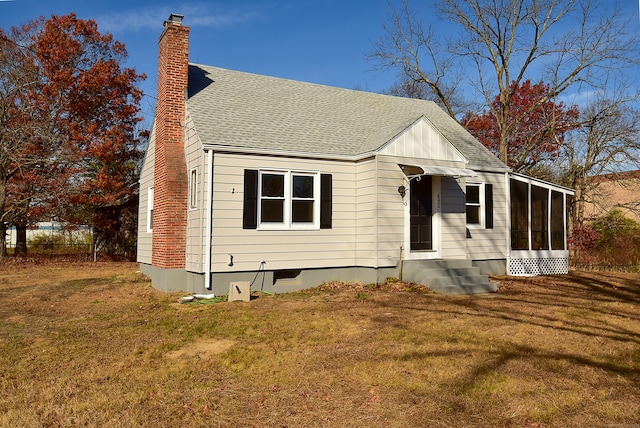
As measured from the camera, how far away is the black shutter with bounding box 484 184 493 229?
14.5 meters

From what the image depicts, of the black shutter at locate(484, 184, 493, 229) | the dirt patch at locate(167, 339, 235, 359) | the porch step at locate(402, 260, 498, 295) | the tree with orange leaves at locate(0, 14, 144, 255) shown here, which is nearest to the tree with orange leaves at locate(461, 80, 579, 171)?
the black shutter at locate(484, 184, 493, 229)

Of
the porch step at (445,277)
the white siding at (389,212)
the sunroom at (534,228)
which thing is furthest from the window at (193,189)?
the sunroom at (534,228)

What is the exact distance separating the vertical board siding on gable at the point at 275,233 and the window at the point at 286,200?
0.47 feet

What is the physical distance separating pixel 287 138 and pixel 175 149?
2887 mm

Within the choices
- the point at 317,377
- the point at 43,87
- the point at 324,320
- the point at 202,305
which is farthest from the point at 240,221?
the point at 43,87

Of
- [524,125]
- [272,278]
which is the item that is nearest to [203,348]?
[272,278]

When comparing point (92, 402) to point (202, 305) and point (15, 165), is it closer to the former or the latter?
point (202, 305)

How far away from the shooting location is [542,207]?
15359 millimetres

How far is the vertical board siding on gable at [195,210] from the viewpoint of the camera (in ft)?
34.9

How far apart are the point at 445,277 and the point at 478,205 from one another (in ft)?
12.6

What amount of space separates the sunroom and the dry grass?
466 cm

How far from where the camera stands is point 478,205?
567 inches

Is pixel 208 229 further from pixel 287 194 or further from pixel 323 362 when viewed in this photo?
pixel 323 362

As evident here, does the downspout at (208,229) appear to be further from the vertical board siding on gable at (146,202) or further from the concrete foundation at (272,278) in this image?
the vertical board siding on gable at (146,202)
